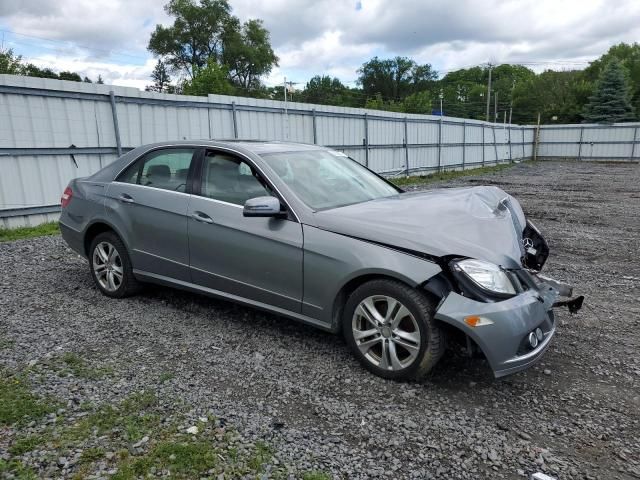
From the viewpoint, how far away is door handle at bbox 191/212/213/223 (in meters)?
3.87

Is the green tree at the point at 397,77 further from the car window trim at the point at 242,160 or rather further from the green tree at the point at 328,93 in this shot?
the car window trim at the point at 242,160

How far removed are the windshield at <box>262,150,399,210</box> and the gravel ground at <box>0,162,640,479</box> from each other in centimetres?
115

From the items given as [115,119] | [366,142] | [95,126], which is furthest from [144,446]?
[366,142]

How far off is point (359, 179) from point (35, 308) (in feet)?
10.8

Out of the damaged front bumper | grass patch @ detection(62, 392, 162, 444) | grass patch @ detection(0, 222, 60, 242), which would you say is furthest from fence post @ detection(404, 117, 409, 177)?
grass patch @ detection(62, 392, 162, 444)

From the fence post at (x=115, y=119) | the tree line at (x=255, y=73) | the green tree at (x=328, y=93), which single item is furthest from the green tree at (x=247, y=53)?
the fence post at (x=115, y=119)

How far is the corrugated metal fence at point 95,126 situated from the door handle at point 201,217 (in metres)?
5.75

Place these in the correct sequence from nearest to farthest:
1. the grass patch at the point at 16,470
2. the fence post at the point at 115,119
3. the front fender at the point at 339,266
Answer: the grass patch at the point at 16,470, the front fender at the point at 339,266, the fence post at the point at 115,119

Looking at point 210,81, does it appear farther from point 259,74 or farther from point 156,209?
point 156,209

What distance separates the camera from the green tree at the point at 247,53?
56406 millimetres

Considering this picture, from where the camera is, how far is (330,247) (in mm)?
3275

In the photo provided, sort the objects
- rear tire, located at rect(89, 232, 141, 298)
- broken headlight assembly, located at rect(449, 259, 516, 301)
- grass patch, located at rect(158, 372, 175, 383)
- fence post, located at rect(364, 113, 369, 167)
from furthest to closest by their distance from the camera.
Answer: fence post, located at rect(364, 113, 369, 167) < rear tire, located at rect(89, 232, 141, 298) < grass patch, located at rect(158, 372, 175, 383) < broken headlight assembly, located at rect(449, 259, 516, 301)

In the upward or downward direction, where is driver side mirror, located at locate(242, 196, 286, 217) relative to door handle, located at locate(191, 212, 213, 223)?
upward

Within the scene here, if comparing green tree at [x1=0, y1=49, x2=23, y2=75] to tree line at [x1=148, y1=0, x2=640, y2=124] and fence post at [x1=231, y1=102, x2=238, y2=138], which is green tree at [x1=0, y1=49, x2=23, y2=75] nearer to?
tree line at [x1=148, y1=0, x2=640, y2=124]
